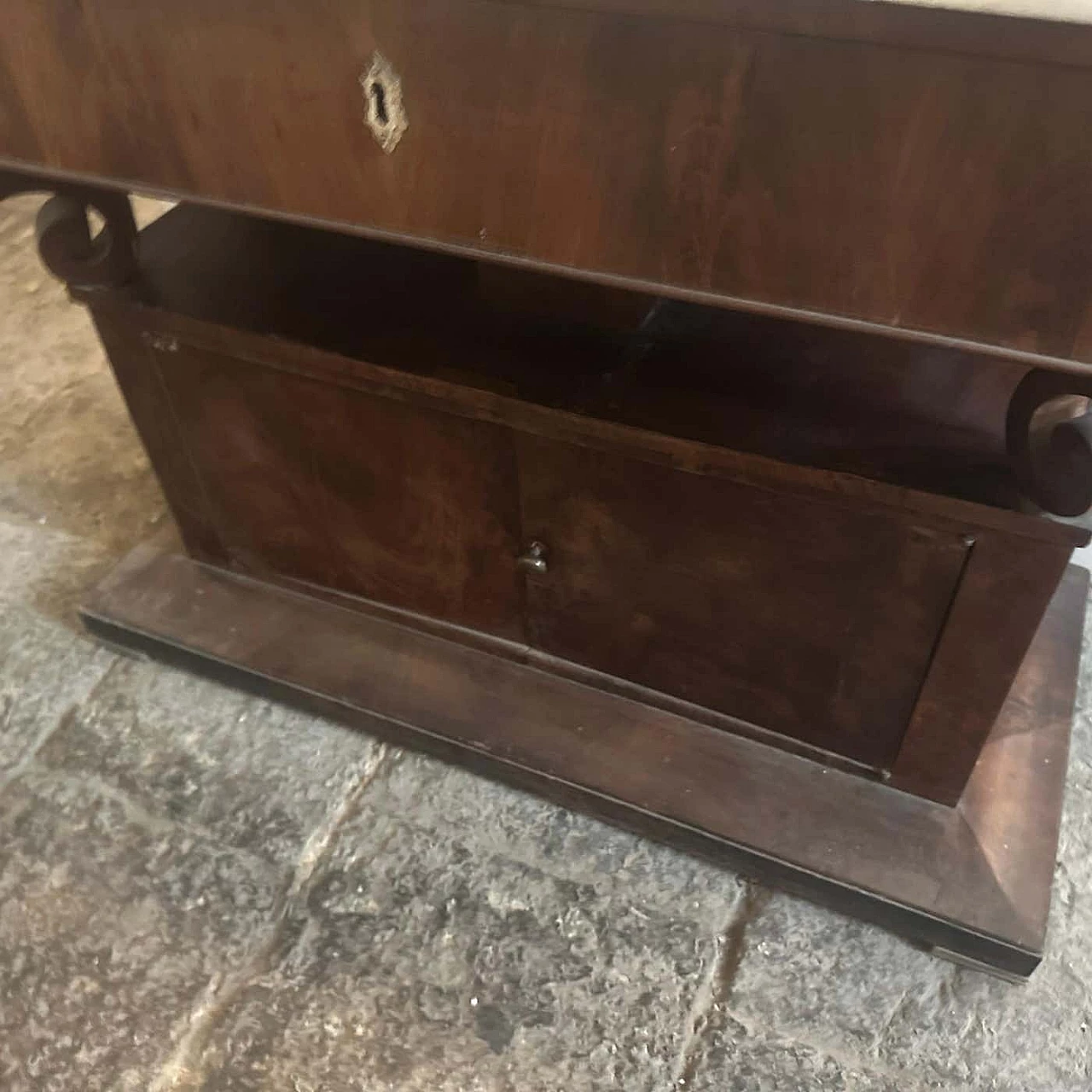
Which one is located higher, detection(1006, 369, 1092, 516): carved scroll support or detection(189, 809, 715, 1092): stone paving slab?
detection(1006, 369, 1092, 516): carved scroll support

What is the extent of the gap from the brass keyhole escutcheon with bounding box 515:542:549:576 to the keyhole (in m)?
0.48

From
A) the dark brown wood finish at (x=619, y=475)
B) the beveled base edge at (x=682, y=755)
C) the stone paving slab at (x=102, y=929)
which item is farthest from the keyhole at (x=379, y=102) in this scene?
the stone paving slab at (x=102, y=929)

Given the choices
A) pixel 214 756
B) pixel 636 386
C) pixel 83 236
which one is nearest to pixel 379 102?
pixel 636 386

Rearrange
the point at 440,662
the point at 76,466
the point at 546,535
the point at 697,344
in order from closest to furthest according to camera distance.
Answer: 1. the point at 697,344
2. the point at 546,535
3. the point at 440,662
4. the point at 76,466

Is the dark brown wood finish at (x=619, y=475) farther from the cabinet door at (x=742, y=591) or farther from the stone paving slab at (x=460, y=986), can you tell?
the stone paving slab at (x=460, y=986)

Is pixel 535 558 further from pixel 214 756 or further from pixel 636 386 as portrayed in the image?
pixel 214 756

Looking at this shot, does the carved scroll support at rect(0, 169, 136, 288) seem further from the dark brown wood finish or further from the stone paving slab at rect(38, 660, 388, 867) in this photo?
the stone paving slab at rect(38, 660, 388, 867)

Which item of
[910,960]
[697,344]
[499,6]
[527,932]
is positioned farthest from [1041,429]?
[527,932]

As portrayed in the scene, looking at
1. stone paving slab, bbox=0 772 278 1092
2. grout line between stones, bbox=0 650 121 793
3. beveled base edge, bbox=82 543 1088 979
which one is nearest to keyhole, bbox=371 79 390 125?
beveled base edge, bbox=82 543 1088 979

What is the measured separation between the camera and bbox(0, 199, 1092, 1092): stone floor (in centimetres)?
101

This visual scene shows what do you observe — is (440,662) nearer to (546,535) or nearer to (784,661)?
(546,535)

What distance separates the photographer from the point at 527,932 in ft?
3.62

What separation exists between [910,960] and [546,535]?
0.58m

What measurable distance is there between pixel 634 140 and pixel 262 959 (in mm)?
894
